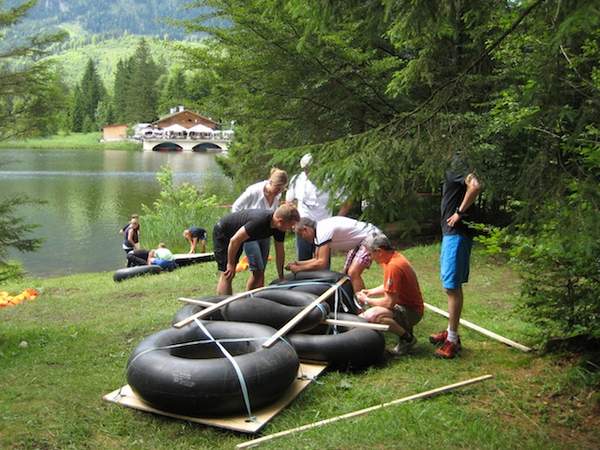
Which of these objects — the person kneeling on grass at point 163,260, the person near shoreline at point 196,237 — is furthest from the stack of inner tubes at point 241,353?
the person near shoreline at point 196,237

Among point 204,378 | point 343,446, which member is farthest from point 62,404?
point 343,446

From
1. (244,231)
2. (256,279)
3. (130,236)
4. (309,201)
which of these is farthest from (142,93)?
(244,231)

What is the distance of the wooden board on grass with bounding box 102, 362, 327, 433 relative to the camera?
4.07 m

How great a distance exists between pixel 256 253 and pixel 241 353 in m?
1.78

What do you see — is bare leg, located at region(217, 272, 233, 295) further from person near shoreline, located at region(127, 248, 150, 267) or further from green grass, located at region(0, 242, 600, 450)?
person near shoreline, located at region(127, 248, 150, 267)

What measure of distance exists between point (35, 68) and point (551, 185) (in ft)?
21.6

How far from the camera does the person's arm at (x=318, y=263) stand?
615cm

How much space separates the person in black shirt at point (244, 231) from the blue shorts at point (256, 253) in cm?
19

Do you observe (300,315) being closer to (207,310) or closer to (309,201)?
(207,310)

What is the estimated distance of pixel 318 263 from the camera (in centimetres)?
626

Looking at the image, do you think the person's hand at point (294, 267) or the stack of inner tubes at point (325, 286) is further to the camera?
the person's hand at point (294, 267)

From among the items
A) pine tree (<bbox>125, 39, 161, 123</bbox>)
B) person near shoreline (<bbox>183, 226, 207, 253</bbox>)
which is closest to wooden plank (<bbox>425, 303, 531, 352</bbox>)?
person near shoreline (<bbox>183, 226, 207, 253</bbox>)

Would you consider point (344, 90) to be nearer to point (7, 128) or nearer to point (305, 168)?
point (7, 128)

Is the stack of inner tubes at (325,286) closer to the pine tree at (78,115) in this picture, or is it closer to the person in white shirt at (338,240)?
the person in white shirt at (338,240)
